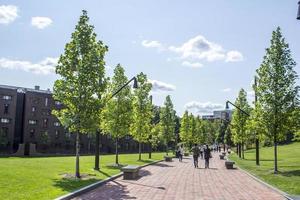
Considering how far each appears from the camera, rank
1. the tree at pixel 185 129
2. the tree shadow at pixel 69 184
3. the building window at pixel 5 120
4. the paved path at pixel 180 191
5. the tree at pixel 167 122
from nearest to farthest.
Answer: the paved path at pixel 180 191 < the tree shadow at pixel 69 184 < the tree at pixel 167 122 < the building window at pixel 5 120 < the tree at pixel 185 129

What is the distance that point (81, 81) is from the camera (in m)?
20.8

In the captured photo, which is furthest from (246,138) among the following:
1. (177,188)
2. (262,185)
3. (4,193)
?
(4,193)

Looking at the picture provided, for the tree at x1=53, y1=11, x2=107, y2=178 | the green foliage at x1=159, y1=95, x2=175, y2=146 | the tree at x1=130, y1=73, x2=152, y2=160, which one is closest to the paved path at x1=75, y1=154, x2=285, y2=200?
the tree at x1=53, y1=11, x2=107, y2=178

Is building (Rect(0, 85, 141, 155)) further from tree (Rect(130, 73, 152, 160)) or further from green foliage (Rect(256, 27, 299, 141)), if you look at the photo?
green foliage (Rect(256, 27, 299, 141))

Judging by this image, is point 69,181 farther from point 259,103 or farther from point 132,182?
point 259,103

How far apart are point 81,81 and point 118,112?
38.6 ft

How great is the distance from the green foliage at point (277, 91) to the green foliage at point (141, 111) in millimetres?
16773

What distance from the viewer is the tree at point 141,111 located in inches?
1638

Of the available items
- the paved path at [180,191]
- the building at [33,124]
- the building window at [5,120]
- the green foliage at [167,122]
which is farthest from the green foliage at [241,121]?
the building window at [5,120]

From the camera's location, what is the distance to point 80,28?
21.4 m

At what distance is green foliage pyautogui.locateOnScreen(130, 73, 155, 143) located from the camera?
137ft

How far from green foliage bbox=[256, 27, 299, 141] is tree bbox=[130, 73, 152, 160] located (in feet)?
55.0

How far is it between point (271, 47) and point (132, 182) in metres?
14.6

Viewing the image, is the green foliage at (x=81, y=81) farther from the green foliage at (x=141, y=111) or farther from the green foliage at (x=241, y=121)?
the green foliage at (x=241, y=121)
